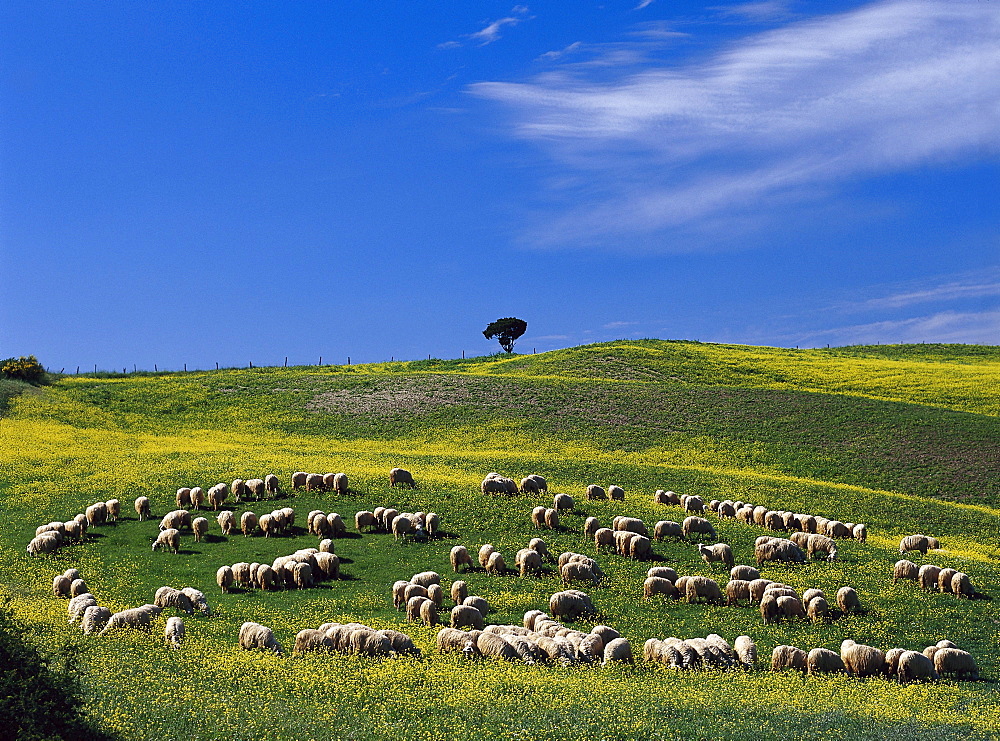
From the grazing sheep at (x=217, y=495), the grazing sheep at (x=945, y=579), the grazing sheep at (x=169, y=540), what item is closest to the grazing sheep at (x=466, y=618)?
the grazing sheep at (x=169, y=540)

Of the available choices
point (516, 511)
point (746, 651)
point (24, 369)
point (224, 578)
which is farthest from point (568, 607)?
point (24, 369)

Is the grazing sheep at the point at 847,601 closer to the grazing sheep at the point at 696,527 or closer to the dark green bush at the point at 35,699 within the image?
the grazing sheep at the point at 696,527

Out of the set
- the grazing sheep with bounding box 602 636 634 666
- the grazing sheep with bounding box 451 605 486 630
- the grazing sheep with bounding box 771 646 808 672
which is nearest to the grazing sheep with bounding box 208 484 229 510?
the grazing sheep with bounding box 451 605 486 630

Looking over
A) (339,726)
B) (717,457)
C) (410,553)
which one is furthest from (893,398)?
(339,726)

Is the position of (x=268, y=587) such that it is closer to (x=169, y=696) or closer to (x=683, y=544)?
(x=169, y=696)

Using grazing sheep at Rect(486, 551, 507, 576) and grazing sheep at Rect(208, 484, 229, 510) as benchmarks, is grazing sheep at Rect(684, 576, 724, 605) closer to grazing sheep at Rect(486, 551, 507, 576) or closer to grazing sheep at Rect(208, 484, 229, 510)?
grazing sheep at Rect(486, 551, 507, 576)

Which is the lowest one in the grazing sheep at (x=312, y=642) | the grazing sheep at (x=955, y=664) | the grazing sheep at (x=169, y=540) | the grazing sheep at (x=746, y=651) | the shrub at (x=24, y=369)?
the grazing sheep at (x=955, y=664)

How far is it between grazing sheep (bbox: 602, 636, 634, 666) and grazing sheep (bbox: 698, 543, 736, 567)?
1098 centimetres

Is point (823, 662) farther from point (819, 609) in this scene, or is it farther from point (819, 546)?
point (819, 546)

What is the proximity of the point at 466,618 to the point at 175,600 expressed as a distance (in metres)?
8.74

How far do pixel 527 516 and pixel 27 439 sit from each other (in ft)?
125

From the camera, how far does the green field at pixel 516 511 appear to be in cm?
1919

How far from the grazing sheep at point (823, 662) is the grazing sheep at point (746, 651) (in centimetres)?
134

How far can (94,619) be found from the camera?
24.8 m
